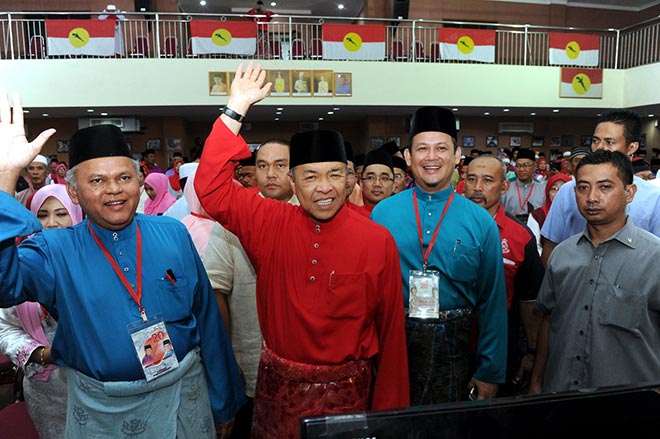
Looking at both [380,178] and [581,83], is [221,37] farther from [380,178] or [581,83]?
[581,83]

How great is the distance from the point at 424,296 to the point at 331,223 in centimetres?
50

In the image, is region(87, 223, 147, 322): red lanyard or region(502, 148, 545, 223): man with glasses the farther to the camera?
region(502, 148, 545, 223): man with glasses

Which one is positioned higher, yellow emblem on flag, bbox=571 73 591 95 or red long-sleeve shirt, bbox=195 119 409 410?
yellow emblem on flag, bbox=571 73 591 95

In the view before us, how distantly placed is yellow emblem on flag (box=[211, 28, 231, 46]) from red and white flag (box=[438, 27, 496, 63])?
14.3 ft

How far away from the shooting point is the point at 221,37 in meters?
9.58

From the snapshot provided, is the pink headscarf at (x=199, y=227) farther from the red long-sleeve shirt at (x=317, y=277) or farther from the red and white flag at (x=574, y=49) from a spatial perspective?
the red and white flag at (x=574, y=49)

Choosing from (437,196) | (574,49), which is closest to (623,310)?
(437,196)

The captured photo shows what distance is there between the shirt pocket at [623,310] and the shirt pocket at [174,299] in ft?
4.87

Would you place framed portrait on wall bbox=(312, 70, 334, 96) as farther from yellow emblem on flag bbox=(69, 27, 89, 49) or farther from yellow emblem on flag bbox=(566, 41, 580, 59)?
yellow emblem on flag bbox=(566, 41, 580, 59)

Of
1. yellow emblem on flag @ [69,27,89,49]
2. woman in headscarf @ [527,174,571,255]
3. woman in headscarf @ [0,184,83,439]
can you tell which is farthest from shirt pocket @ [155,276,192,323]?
yellow emblem on flag @ [69,27,89,49]

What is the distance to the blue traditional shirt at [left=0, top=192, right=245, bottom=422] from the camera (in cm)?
144

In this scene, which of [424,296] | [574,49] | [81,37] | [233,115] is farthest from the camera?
[574,49]

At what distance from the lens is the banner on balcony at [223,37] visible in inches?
373

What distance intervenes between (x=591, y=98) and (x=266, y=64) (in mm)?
7495
